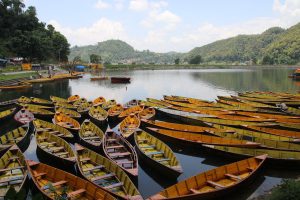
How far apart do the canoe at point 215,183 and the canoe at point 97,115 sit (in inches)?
635

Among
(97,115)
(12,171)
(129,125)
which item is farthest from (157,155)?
(97,115)

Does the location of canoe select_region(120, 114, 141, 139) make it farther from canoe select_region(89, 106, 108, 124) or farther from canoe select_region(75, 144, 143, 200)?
canoe select_region(75, 144, 143, 200)

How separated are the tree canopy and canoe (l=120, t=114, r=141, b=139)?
2803 inches

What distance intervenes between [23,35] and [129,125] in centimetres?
8117

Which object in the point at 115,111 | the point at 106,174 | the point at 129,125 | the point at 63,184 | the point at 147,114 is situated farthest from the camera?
the point at 115,111

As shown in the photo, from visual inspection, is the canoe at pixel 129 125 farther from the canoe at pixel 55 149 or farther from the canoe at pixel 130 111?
the canoe at pixel 55 149

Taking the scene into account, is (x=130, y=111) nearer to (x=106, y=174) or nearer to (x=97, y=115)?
(x=97, y=115)

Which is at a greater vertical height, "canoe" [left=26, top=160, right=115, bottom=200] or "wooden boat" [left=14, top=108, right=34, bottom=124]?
"wooden boat" [left=14, top=108, right=34, bottom=124]

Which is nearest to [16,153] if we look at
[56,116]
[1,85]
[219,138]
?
[56,116]

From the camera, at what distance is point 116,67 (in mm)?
161375

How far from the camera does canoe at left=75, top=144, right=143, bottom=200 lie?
43.4ft

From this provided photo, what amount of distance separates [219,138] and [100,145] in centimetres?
887

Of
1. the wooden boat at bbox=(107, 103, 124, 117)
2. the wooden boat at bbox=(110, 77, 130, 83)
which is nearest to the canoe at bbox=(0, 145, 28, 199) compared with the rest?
the wooden boat at bbox=(107, 103, 124, 117)

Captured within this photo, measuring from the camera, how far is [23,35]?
9262 centimetres
